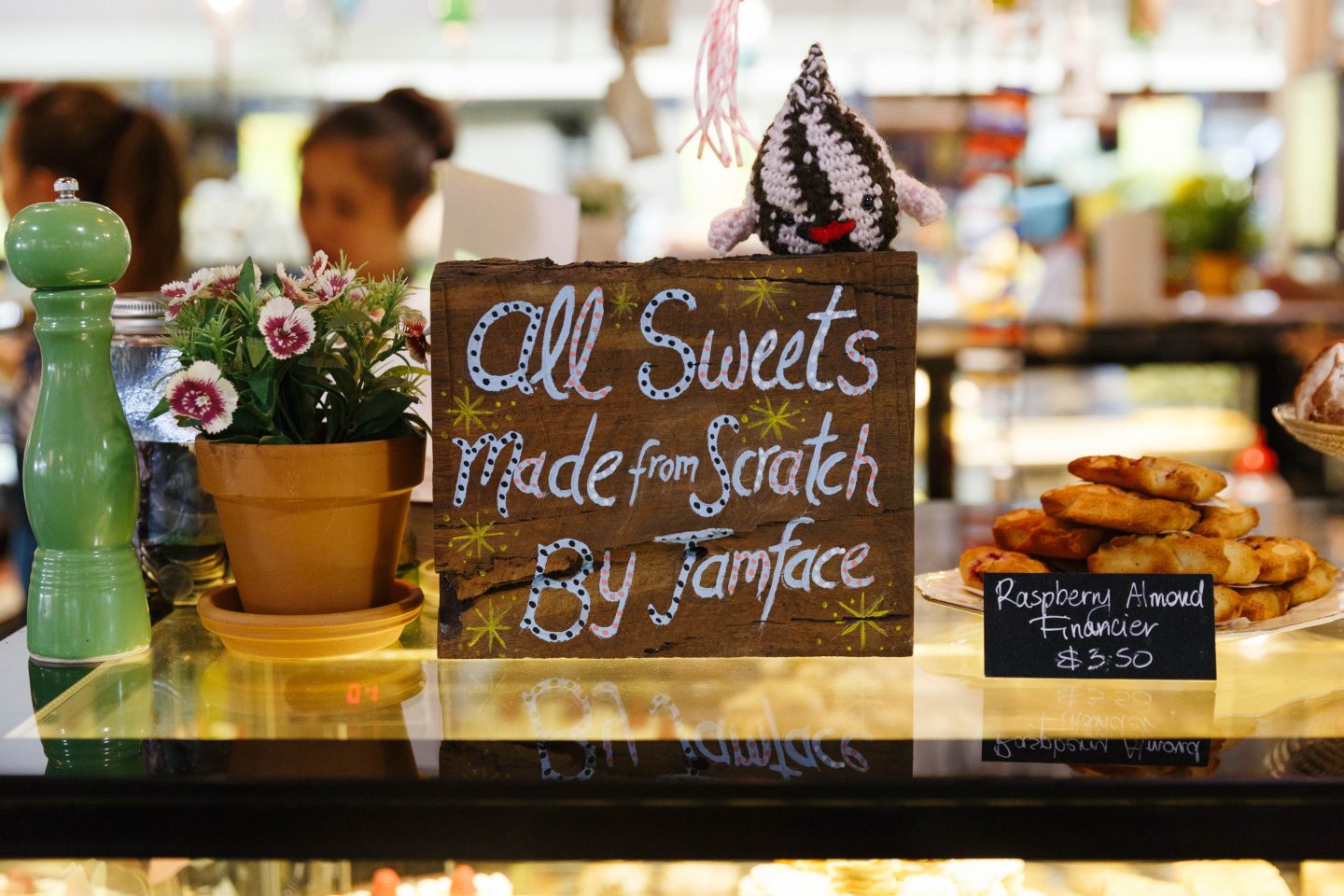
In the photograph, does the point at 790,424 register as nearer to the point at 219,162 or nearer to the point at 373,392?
the point at 373,392

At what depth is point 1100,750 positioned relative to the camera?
782mm

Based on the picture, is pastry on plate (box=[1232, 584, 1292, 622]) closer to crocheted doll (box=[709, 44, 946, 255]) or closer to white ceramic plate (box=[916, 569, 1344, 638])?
white ceramic plate (box=[916, 569, 1344, 638])

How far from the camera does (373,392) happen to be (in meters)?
0.97

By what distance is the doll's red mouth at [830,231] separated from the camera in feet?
3.07

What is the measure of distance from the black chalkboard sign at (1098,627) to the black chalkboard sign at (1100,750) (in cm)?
10

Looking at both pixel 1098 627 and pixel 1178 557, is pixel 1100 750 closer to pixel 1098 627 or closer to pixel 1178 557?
pixel 1098 627

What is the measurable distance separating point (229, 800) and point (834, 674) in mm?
435

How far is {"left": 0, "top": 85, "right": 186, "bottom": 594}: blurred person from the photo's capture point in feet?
7.98

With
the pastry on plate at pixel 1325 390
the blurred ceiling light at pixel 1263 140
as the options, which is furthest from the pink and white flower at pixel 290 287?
the blurred ceiling light at pixel 1263 140

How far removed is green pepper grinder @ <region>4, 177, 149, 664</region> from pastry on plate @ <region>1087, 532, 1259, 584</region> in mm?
781

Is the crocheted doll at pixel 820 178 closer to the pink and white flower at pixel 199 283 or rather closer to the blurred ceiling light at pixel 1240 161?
the pink and white flower at pixel 199 283

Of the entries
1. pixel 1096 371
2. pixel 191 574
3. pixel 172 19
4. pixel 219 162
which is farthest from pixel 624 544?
pixel 172 19

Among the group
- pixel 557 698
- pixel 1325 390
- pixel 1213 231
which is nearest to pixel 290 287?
pixel 557 698

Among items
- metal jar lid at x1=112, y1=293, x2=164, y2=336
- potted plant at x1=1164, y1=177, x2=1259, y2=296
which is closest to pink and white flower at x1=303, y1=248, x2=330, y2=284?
metal jar lid at x1=112, y1=293, x2=164, y2=336
